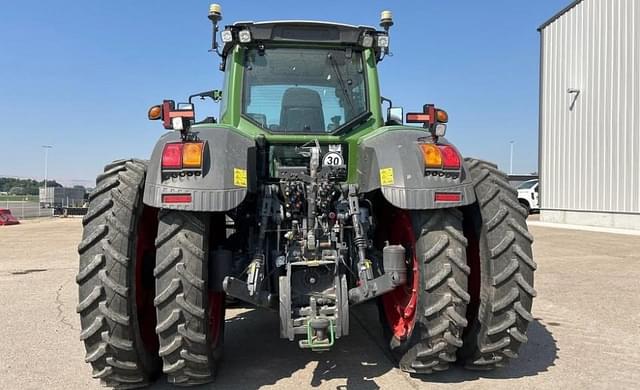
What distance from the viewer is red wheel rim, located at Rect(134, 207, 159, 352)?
11.7 ft

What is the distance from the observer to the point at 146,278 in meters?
3.66

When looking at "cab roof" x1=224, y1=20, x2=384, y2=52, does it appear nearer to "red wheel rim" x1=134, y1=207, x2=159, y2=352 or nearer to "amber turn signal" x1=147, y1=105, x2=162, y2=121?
"amber turn signal" x1=147, y1=105, x2=162, y2=121

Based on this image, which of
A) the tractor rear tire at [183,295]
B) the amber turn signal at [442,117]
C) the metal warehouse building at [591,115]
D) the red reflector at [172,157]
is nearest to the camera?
the tractor rear tire at [183,295]

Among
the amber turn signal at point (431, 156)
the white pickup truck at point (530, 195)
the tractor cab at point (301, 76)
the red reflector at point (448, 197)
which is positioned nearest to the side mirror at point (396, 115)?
the tractor cab at point (301, 76)

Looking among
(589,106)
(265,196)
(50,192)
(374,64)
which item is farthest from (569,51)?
(50,192)

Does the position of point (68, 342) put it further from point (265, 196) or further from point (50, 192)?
point (50, 192)

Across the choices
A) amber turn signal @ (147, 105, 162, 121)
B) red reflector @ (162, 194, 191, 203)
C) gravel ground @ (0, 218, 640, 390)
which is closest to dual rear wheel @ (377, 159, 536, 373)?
gravel ground @ (0, 218, 640, 390)

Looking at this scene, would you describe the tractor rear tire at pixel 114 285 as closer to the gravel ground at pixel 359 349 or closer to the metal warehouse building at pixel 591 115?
the gravel ground at pixel 359 349

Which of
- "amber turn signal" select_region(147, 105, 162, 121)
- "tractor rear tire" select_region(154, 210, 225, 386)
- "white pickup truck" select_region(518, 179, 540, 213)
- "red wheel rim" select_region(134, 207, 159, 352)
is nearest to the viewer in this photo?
"tractor rear tire" select_region(154, 210, 225, 386)

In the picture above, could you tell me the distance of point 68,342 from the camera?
15.3ft

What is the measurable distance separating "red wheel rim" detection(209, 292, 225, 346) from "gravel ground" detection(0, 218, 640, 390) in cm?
34

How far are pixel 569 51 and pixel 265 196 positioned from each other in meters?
18.2

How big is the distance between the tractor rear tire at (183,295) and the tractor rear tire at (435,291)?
4.61 feet

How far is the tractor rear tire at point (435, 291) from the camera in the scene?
3240mm
